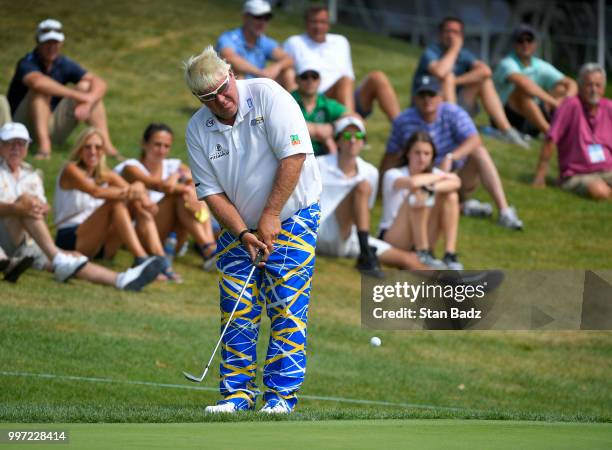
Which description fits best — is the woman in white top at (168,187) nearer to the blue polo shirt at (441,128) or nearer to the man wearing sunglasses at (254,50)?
the blue polo shirt at (441,128)

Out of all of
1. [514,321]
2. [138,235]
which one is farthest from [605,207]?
A: [138,235]

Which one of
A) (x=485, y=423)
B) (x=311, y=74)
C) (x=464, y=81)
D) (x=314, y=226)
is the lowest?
(x=464, y=81)

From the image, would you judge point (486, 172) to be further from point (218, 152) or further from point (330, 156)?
point (218, 152)

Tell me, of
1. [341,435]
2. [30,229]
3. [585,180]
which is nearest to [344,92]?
[585,180]

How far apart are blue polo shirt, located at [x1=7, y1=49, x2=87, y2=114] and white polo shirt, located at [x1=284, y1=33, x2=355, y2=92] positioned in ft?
9.31

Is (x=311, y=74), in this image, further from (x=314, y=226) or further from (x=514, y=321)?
(x=314, y=226)

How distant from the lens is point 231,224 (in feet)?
21.8

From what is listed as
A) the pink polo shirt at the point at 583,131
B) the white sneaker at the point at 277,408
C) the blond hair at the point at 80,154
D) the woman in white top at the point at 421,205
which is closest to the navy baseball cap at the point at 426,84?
the woman in white top at the point at 421,205

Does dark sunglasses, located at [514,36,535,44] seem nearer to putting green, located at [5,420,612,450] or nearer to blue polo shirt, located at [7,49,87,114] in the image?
blue polo shirt, located at [7,49,87,114]

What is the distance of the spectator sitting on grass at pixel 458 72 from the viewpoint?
611 inches

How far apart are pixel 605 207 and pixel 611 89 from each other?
13747 mm

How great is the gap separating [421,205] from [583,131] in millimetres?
3926

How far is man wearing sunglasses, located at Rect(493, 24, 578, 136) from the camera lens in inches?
666

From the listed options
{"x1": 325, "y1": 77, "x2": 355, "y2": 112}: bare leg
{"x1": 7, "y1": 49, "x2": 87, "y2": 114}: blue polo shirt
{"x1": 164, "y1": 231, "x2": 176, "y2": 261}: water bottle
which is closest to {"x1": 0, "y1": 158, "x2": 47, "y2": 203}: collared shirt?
{"x1": 164, "y1": 231, "x2": 176, "y2": 261}: water bottle
